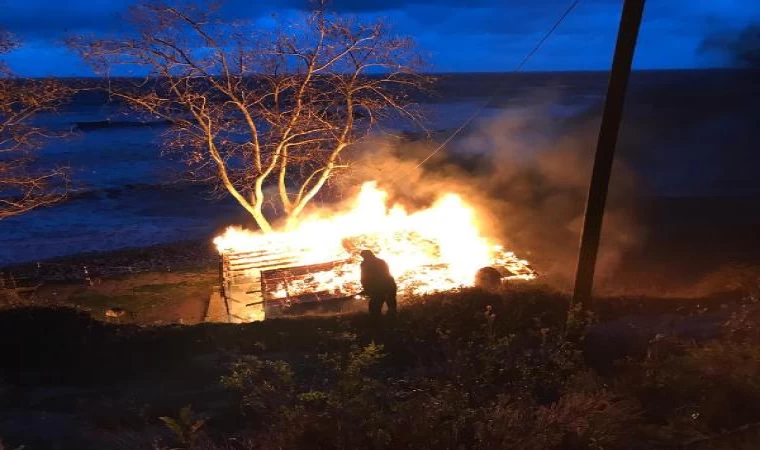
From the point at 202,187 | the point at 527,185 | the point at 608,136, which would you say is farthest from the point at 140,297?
the point at 527,185

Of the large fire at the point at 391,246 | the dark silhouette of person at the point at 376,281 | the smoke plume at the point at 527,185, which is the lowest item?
the dark silhouette of person at the point at 376,281

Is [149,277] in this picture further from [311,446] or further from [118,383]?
[311,446]

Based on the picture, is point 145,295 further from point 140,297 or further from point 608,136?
point 608,136

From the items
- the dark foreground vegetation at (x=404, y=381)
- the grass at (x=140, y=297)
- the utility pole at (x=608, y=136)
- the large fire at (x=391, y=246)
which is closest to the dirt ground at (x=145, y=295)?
the grass at (x=140, y=297)

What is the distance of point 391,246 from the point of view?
1419 cm

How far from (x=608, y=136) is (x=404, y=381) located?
372 centimetres

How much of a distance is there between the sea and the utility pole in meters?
6.51

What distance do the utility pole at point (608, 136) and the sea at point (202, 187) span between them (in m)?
6.51

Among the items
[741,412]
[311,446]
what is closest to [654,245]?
[741,412]

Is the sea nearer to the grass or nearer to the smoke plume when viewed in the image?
the smoke plume

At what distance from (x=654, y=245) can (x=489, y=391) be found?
14144mm

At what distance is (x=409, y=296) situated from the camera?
37.3ft

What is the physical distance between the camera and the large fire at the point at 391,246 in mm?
12325

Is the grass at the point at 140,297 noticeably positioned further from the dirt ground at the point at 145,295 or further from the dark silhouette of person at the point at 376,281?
the dark silhouette of person at the point at 376,281
